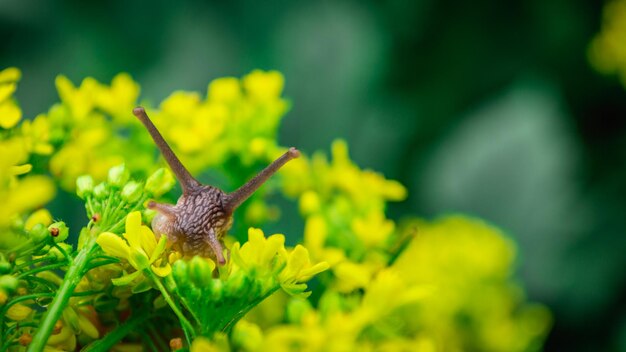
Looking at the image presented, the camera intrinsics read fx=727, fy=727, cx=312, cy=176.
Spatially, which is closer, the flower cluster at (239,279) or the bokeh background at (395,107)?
the flower cluster at (239,279)

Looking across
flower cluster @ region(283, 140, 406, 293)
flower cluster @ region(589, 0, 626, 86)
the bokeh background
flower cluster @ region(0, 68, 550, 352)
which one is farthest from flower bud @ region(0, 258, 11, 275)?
flower cluster @ region(589, 0, 626, 86)

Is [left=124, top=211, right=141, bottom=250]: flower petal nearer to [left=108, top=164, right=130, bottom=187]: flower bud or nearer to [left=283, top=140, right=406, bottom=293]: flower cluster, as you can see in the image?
[left=108, top=164, right=130, bottom=187]: flower bud

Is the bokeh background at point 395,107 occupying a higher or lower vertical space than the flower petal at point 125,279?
higher

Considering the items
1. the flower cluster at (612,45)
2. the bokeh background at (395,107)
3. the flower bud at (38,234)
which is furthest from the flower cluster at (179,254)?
the flower cluster at (612,45)

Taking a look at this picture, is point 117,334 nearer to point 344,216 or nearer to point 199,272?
point 199,272

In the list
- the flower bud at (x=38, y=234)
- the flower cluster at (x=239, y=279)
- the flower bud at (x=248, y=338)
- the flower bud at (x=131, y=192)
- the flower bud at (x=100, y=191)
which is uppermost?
the flower bud at (x=100, y=191)

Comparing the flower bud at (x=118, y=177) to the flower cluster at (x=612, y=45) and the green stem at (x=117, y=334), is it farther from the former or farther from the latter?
the flower cluster at (x=612, y=45)

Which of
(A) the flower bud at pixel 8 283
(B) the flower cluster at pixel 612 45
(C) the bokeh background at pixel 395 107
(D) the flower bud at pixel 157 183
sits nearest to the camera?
(A) the flower bud at pixel 8 283
